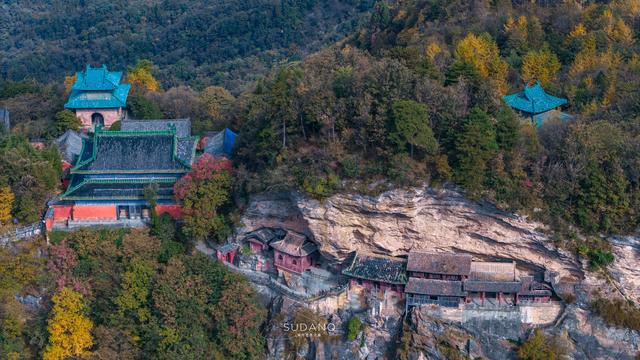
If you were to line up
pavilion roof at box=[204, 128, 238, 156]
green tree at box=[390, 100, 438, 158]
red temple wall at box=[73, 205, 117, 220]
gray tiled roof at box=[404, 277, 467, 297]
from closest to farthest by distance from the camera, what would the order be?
green tree at box=[390, 100, 438, 158] < gray tiled roof at box=[404, 277, 467, 297] < red temple wall at box=[73, 205, 117, 220] < pavilion roof at box=[204, 128, 238, 156]

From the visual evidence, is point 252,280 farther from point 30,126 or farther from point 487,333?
point 30,126

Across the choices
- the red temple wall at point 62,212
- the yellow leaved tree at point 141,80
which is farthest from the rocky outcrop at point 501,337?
the yellow leaved tree at point 141,80

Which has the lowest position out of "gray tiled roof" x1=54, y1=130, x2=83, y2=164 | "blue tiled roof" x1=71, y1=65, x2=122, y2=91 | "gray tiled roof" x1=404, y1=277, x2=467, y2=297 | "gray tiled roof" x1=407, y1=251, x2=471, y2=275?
"gray tiled roof" x1=404, y1=277, x2=467, y2=297

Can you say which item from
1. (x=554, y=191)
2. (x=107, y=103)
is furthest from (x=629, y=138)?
(x=107, y=103)

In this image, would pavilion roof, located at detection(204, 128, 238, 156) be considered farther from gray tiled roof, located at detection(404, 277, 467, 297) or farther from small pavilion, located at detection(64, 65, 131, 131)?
gray tiled roof, located at detection(404, 277, 467, 297)

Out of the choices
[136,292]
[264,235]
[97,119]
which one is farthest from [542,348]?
[97,119]

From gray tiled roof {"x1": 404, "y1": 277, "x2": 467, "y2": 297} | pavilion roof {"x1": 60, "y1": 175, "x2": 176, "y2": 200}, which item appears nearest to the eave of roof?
pavilion roof {"x1": 60, "y1": 175, "x2": 176, "y2": 200}

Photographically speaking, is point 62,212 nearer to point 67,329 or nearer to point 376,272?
point 67,329
